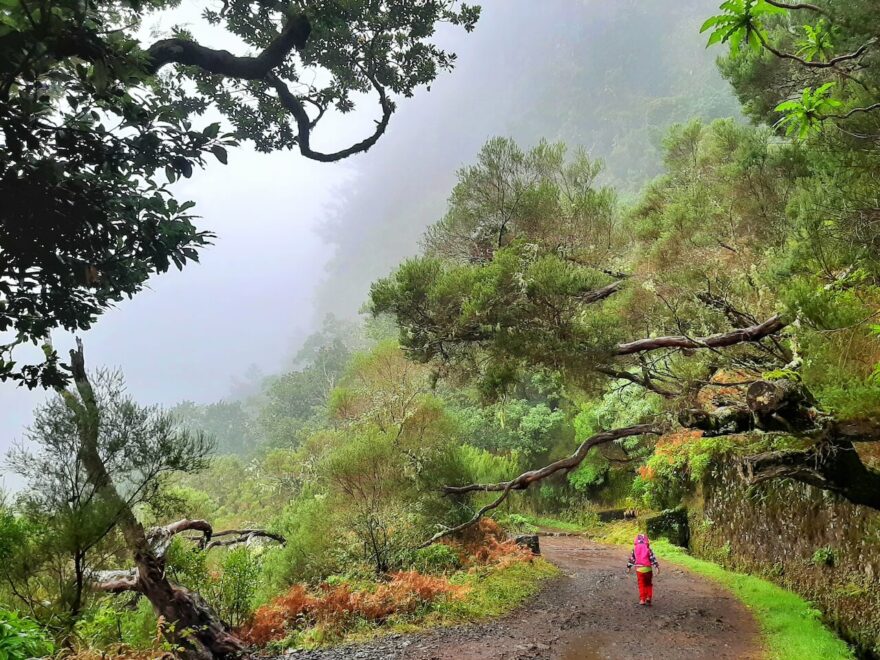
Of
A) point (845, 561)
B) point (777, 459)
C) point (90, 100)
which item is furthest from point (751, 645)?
point (90, 100)

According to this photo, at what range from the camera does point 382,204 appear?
146750 mm

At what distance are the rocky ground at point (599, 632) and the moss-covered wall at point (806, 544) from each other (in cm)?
100

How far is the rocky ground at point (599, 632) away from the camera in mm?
5859

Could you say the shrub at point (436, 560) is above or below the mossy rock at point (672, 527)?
above

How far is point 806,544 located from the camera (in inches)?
286

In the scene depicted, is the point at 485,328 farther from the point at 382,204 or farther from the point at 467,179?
the point at 382,204

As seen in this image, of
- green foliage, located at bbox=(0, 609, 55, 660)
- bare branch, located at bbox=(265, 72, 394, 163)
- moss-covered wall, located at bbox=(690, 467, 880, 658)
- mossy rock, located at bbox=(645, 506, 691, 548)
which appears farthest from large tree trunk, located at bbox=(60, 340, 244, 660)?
mossy rock, located at bbox=(645, 506, 691, 548)

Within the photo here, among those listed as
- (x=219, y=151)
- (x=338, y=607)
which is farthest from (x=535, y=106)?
(x=219, y=151)

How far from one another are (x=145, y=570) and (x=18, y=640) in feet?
13.8

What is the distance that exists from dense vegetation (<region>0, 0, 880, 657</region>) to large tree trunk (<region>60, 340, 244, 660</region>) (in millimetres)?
28

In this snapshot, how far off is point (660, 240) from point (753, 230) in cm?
130

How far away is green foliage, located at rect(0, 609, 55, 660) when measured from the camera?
6.59ft

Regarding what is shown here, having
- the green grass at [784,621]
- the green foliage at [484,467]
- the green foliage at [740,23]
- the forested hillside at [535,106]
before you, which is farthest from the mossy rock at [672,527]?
the forested hillside at [535,106]

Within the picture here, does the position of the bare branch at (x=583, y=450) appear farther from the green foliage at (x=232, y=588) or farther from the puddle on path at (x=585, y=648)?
the green foliage at (x=232, y=588)
